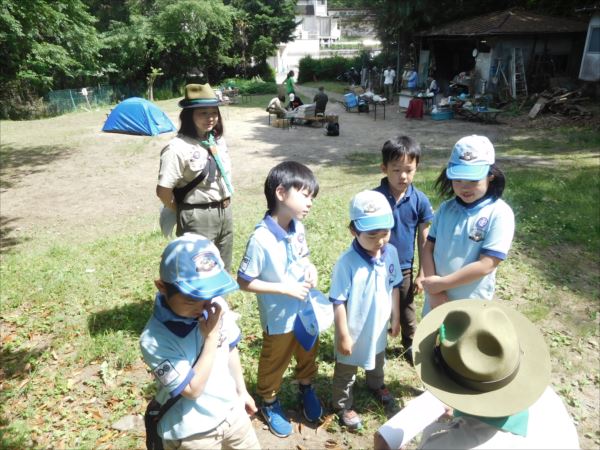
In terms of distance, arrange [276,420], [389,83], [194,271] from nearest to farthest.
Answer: [194,271], [276,420], [389,83]

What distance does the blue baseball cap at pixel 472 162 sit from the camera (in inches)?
98.2

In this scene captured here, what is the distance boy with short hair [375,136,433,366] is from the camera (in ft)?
9.63

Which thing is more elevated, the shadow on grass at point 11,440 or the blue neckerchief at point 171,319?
the blue neckerchief at point 171,319

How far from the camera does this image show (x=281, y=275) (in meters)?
2.62

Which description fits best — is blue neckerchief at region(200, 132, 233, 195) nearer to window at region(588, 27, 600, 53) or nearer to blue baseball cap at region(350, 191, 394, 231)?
blue baseball cap at region(350, 191, 394, 231)

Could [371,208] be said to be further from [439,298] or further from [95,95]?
[95,95]

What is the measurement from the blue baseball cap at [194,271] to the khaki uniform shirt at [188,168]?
1617 millimetres

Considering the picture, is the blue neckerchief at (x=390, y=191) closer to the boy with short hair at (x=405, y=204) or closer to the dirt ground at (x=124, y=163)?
the boy with short hair at (x=405, y=204)

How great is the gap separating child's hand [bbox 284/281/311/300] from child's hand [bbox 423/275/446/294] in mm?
757

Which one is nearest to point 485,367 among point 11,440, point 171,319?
point 171,319

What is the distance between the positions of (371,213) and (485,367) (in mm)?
1220

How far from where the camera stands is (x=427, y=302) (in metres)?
2.94

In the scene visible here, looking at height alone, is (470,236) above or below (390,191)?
below

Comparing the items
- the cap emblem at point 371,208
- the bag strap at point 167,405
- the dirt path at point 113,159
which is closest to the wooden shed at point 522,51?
the dirt path at point 113,159
